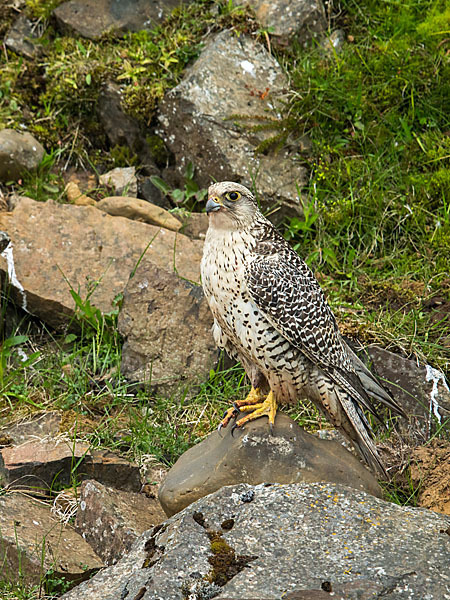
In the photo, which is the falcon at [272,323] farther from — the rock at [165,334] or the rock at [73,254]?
the rock at [73,254]

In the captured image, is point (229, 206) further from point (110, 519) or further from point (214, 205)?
point (110, 519)

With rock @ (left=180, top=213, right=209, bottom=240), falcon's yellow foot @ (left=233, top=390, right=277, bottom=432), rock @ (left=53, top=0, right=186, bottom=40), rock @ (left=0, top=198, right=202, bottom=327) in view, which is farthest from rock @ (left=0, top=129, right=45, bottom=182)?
falcon's yellow foot @ (left=233, top=390, right=277, bottom=432)

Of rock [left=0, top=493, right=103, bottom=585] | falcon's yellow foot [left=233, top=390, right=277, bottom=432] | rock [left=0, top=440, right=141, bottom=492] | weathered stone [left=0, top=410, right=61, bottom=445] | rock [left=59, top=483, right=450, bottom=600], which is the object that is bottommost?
weathered stone [left=0, top=410, right=61, bottom=445]

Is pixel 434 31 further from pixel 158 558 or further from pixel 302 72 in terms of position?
pixel 158 558

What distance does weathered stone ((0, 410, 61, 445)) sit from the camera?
5.37 metres

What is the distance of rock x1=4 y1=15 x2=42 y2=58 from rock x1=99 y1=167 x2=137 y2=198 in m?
1.69

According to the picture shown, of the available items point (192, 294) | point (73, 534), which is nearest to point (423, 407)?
point (192, 294)

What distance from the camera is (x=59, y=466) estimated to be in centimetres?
497

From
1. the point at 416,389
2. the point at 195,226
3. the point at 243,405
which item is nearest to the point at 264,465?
the point at 243,405

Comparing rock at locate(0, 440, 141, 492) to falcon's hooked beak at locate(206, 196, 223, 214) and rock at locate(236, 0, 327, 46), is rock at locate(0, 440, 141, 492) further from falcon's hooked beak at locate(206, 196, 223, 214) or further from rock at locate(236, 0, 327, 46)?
rock at locate(236, 0, 327, 46)

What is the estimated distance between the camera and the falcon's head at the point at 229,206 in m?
4.33

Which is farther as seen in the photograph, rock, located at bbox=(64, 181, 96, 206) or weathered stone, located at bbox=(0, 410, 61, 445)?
rock, located at bbox=(64, 181, 96, 206)

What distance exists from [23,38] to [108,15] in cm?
94

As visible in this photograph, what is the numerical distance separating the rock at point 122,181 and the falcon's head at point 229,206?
9.71 ft
